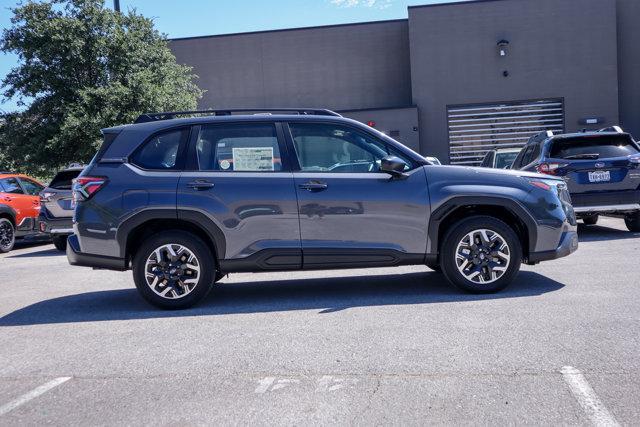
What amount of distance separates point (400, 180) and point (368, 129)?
25.5 inches

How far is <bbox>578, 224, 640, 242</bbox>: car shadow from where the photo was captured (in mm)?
10570

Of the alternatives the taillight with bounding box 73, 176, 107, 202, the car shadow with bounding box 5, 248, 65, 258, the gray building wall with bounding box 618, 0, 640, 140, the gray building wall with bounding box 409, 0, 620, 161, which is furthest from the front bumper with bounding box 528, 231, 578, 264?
the gray building wall with bounding box 618, 0, 640, 140

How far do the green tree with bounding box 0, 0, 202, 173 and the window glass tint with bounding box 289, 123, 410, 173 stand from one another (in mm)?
10501

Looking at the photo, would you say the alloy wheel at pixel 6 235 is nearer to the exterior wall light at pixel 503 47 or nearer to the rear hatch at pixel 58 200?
the rear hatch at pixel 58 200

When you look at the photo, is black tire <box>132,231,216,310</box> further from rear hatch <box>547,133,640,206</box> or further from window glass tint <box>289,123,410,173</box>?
rear hatch <box>547,133,640,206</box>

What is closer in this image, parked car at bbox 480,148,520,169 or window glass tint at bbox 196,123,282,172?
window glass tint at bbox 196,123,282,172

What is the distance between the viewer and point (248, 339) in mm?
5109

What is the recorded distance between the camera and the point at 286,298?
6676mm

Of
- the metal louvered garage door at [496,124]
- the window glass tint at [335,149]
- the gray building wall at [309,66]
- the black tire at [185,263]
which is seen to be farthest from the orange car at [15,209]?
the metal louvered garage door at [496,124]

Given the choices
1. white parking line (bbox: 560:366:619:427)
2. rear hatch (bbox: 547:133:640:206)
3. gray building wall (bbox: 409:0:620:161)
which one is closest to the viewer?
white parking line (bbox: 560:366:619:427)

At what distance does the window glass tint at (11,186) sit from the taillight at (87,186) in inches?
329

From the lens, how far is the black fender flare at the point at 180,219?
6117 mm

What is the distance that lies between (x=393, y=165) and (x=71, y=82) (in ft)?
41.8

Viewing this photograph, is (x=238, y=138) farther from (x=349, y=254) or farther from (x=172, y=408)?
(x=172, y=408)
